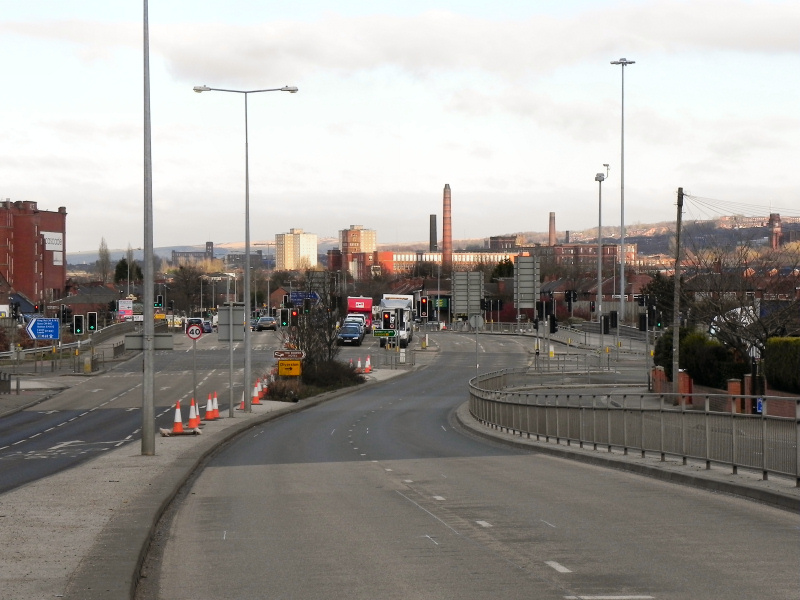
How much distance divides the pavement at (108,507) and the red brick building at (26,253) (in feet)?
387

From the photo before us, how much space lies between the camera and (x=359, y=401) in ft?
164

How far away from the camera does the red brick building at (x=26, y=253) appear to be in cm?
13550

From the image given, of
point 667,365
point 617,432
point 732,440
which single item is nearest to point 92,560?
point 732,440

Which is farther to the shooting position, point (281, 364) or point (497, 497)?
point (281, 364)

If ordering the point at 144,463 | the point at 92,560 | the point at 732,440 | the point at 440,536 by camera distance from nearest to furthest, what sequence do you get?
the point at 92,560 < the point at 440,536 < the point at 732,440 < the point at 144,463

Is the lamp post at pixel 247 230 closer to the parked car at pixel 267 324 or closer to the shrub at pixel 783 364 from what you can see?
the shrub at pixel 783 364

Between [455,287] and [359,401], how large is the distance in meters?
7.30

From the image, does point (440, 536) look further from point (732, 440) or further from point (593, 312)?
point (593, 312)

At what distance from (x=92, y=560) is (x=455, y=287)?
125 feet

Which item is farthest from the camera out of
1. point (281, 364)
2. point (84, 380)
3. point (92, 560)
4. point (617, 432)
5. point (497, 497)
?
point (84, 380)

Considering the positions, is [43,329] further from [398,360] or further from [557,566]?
[557,566]

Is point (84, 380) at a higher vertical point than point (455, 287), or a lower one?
lower

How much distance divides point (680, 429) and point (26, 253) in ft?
429

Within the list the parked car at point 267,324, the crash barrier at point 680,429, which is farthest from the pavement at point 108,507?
the parked car at point 267,324
